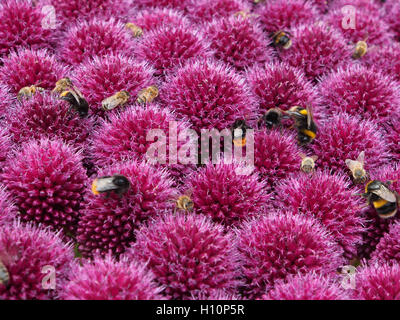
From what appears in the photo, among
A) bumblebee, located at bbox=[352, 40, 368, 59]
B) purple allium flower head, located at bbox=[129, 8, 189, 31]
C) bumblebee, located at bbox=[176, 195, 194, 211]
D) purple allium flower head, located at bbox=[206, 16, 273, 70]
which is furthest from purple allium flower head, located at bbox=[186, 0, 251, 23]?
bumblebee, located at bbox=[176, 195, 194, 211]

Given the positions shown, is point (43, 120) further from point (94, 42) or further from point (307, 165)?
point (307, 165)

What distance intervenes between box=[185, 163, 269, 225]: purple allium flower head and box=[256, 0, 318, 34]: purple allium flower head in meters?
1.61

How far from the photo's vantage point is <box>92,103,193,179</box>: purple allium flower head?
2.34m

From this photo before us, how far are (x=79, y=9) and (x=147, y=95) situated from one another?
1136 mm

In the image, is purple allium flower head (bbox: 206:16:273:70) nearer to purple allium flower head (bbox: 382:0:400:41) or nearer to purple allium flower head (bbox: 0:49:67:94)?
purple allium flower head (bbox: 0:49:67:94)

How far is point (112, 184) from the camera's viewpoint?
203 cm

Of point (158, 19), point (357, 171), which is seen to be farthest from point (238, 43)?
point (357, 171)

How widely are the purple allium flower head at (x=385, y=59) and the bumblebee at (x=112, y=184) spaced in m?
2.11

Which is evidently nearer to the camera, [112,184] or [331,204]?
[112,184]

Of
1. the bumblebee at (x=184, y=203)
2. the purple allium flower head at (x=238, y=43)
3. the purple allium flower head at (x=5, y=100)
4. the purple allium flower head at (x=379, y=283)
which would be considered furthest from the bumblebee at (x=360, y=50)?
the purple allium flower head at (x=5, y=100)

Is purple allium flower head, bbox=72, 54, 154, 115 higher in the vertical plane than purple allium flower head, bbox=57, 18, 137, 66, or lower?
lower

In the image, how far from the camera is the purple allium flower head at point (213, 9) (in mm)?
3374
